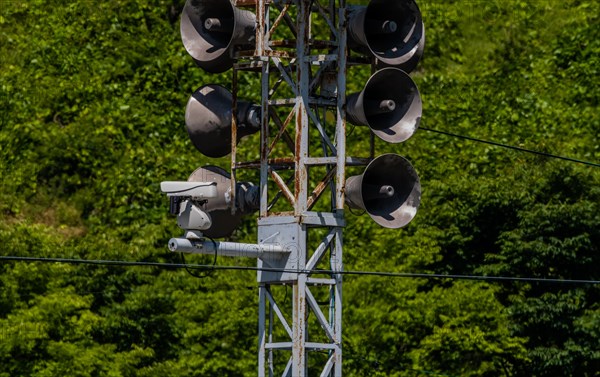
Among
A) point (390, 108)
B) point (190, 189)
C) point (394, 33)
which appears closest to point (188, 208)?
point (190, 189)

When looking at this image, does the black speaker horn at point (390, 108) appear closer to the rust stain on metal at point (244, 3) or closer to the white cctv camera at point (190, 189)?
the rust stain on metal at point (244, 3)

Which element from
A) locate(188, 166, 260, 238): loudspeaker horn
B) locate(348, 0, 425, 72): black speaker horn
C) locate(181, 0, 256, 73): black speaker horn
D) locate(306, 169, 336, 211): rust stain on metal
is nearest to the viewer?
locate(306, 169, 336, 211): rust stain on metal

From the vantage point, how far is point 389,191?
71.0 ft

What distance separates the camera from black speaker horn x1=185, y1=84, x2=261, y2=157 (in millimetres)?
22234

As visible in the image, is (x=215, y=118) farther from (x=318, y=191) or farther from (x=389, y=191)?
(x=389, y=191)

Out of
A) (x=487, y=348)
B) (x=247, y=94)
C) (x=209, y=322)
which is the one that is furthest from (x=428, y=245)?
(x=247, y=94)

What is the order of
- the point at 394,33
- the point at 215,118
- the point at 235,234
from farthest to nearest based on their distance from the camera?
the point at 235,234, the point at 215,118, the point at 394,33

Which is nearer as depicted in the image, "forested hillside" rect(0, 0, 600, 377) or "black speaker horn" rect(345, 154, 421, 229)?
"black speaker horn" rect(345, 154, 421, 229)

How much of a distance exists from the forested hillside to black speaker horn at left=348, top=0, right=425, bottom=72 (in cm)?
1686

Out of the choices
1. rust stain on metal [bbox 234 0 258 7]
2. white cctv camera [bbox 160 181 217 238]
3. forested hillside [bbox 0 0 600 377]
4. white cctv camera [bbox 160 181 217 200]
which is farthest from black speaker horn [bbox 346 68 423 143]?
forested hillside [bbox 0 0 600 377]

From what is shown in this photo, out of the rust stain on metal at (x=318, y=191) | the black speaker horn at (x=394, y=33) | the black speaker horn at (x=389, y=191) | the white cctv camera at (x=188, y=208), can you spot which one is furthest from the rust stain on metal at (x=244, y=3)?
the white cctv camera at (x=188, y=208)

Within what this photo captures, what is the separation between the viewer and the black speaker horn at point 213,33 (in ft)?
71.8

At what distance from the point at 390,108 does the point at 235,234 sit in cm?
2281

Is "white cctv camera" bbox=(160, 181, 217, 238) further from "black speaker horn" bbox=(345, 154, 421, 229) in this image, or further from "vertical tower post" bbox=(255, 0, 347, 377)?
"black speaker horn" bbox=(345, 154, 421, 229)
